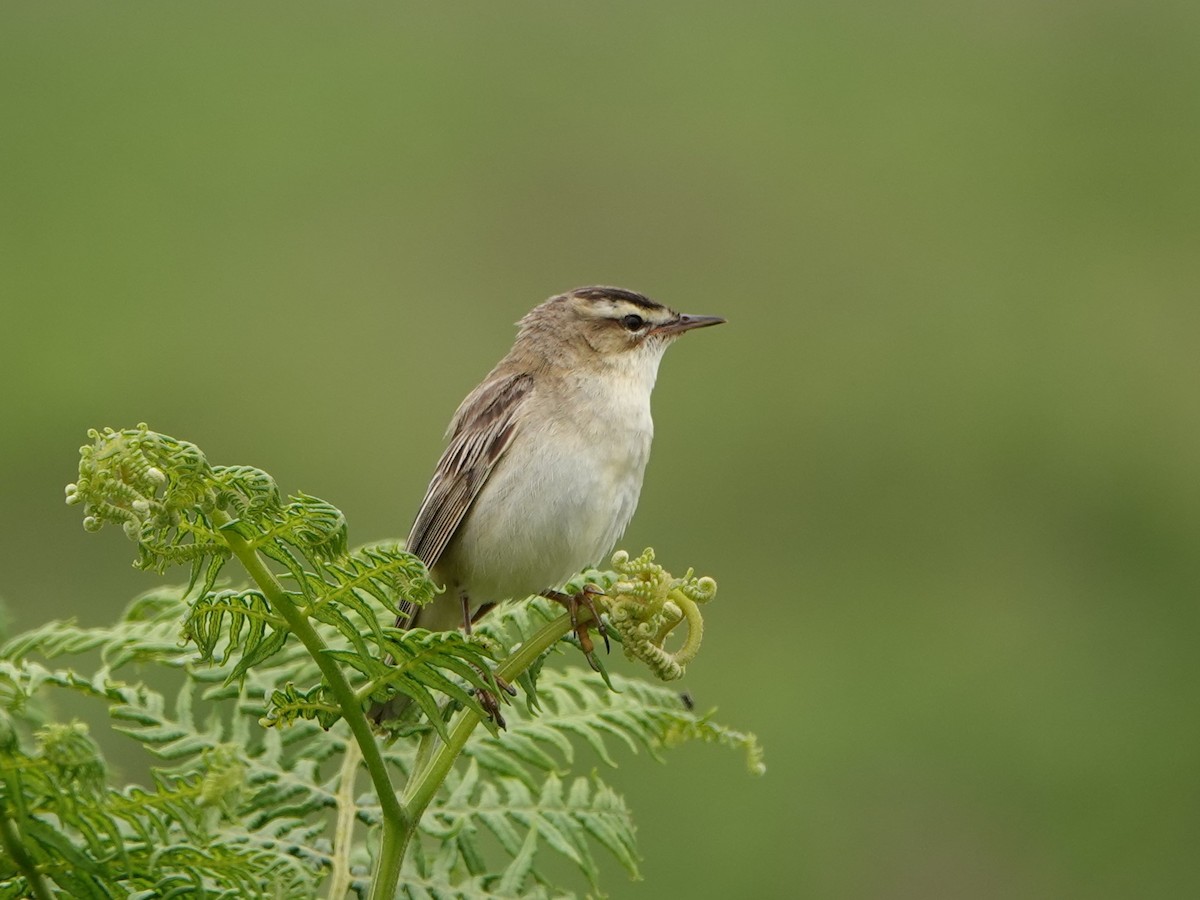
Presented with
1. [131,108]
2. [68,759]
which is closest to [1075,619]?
[68,759]

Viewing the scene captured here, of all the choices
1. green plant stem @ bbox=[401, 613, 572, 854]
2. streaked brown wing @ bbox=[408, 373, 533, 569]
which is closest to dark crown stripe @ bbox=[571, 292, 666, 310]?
streaked brown wing @ bbox=[408, 373, 533, 569]

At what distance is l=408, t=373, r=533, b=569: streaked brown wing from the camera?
13.7 ft

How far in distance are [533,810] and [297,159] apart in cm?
1174

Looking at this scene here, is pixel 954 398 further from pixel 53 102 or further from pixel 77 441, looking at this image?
pixel 53 102

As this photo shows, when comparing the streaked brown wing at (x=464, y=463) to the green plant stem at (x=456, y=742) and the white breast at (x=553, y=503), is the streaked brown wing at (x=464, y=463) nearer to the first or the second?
the white breast at (x=553, y=503)

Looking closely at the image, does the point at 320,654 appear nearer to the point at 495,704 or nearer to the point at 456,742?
the point at 456,742

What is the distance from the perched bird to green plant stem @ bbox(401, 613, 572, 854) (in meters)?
1.43

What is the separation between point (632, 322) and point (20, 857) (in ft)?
10.8

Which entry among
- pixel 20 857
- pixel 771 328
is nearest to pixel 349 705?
pixel 20 857

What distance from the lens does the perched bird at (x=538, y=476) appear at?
4023mm

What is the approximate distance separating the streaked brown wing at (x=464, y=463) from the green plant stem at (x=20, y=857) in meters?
2.46

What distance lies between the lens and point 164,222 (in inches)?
507

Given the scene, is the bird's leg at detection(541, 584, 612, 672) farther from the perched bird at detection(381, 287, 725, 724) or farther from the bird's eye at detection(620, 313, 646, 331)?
the bird's eye at detection(620, 313, 646, 331)

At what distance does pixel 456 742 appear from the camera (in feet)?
6.93
